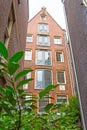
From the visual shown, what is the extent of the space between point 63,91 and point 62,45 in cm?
566

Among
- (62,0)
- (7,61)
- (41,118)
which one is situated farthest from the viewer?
(62,0)

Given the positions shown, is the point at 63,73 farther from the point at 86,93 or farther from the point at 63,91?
the point at 86,93

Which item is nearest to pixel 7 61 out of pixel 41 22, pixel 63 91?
pixel 63 91

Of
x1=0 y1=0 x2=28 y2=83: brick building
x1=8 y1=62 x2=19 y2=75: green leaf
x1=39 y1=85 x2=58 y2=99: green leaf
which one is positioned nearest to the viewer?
x1=8 y1=62 x2=19 y2=75: green leaf

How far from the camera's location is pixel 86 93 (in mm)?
7859

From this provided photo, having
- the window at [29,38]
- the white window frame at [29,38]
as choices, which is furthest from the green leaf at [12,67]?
the window at [29,38]

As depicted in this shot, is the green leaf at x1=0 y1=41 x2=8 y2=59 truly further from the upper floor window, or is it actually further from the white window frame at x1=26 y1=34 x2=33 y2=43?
the white window frame at x1=26 y1=34 x2=33 y2=43

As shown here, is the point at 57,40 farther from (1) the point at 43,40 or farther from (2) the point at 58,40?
(1) the point at 43,40

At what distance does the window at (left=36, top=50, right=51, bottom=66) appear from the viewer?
797 inches

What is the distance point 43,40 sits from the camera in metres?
22.0

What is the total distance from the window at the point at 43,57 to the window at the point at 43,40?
1.01 m

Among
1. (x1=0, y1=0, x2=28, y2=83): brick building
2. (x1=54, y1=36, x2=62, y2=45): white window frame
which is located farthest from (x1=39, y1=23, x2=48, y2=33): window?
(x1=0, y1=0, x2=28, y2=83): brick building

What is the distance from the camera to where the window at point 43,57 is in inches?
797

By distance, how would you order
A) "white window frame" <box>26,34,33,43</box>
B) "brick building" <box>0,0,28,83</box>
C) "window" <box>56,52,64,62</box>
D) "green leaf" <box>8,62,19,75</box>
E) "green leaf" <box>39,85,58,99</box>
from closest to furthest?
1. "green leaf" <box>8,62,19,75</box>
2. "green leaf" <box>39,85,58,99</box>
3. "brick building" <box>0,0,28,83</box>
4. "window" <box>56,52,64,62</box>
5. "white window frame" <box>26,34,33,43</box>
